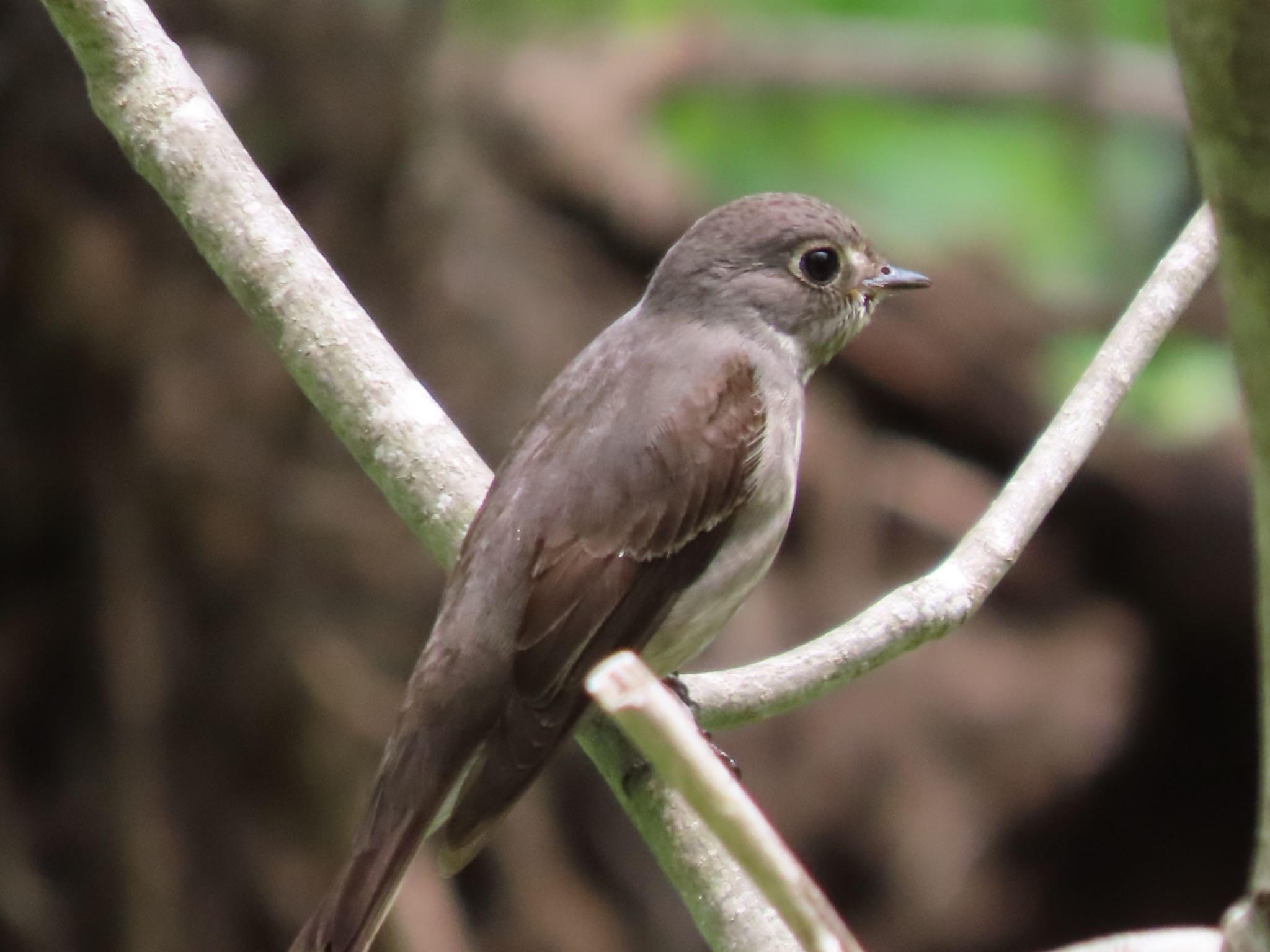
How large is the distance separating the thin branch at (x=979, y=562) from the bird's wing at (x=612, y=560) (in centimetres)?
31

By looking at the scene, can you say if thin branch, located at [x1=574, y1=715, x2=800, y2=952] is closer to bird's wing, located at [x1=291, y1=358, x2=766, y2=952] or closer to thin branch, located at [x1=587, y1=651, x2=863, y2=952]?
bird's wing, located at [x1=291, y1=358, x2=766, y2=952]

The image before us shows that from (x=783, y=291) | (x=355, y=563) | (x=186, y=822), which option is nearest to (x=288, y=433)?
(x=355, y=563)

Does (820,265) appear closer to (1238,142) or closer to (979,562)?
(979,562)

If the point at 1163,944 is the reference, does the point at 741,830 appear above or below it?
above

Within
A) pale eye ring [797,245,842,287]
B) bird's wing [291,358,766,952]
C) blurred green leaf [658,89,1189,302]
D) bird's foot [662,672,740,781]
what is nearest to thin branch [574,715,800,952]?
bird's foot [662,672,740,781]

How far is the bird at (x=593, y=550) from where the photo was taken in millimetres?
3311

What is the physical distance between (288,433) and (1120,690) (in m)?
3.59

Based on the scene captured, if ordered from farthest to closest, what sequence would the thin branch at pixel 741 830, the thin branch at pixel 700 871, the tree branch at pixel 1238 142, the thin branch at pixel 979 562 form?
the thin branch at pixel 979 562 → the thin branch at pixel 700 871 → the thin branch at pixel 741 830 → the tree branch at pixel 1238 142

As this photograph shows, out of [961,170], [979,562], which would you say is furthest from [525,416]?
[979,562]

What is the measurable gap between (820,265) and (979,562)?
1272 mm

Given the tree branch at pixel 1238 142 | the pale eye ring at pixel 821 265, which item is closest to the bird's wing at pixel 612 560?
the pale eye ring at pixel 821 265

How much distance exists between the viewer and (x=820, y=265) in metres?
4.12

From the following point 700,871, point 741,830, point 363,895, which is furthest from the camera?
point 363,895

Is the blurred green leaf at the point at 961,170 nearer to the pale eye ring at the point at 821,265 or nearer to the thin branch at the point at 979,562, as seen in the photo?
the pale eye ring at the point at 821,265
